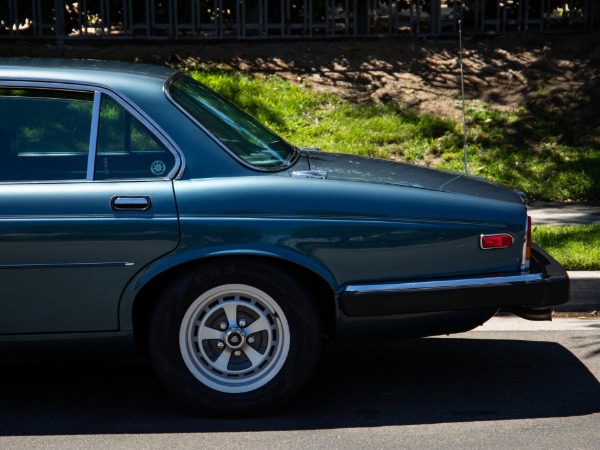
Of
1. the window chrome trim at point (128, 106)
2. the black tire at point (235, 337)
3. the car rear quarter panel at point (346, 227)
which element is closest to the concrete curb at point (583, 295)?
the car rear quarter panel at point (346, 227)

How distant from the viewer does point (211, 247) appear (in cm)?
457

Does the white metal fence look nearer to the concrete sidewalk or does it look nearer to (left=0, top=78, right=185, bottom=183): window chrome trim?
the concrete sidewalk

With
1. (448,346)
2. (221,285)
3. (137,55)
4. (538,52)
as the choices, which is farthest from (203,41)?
(221,285)

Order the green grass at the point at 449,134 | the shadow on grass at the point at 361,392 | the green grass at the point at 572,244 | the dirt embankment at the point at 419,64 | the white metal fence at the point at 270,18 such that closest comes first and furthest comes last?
the shadow on grass at the point at 361,392 < the green grass at the point at 572,244 < the green grass at the point at 449,134 < the dirt embankment at the point at 419,64 < the white metal fence at the point at 270,18

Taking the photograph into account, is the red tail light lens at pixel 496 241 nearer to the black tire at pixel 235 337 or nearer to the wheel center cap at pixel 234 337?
the black tire at pixel 235 337

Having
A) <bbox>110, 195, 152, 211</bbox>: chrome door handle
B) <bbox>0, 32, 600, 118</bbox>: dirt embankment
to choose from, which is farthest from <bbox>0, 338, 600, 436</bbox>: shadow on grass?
<bbox>0, 32, 600, 118</bbox>: dirt embankment

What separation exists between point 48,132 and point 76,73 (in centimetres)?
31

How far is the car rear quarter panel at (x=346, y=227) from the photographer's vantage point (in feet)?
Result: 15.1

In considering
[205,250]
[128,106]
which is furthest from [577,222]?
[128,106]

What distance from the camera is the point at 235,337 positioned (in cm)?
470

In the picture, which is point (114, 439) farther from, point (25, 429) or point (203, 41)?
point (203, 41)

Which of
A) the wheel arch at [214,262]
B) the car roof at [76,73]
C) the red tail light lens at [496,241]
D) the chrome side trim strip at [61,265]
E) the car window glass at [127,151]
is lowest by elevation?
the wheel arch at [214,262]

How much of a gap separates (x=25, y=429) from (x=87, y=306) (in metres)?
0.64

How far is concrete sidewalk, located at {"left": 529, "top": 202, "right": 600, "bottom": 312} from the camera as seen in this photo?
21.6 ft
